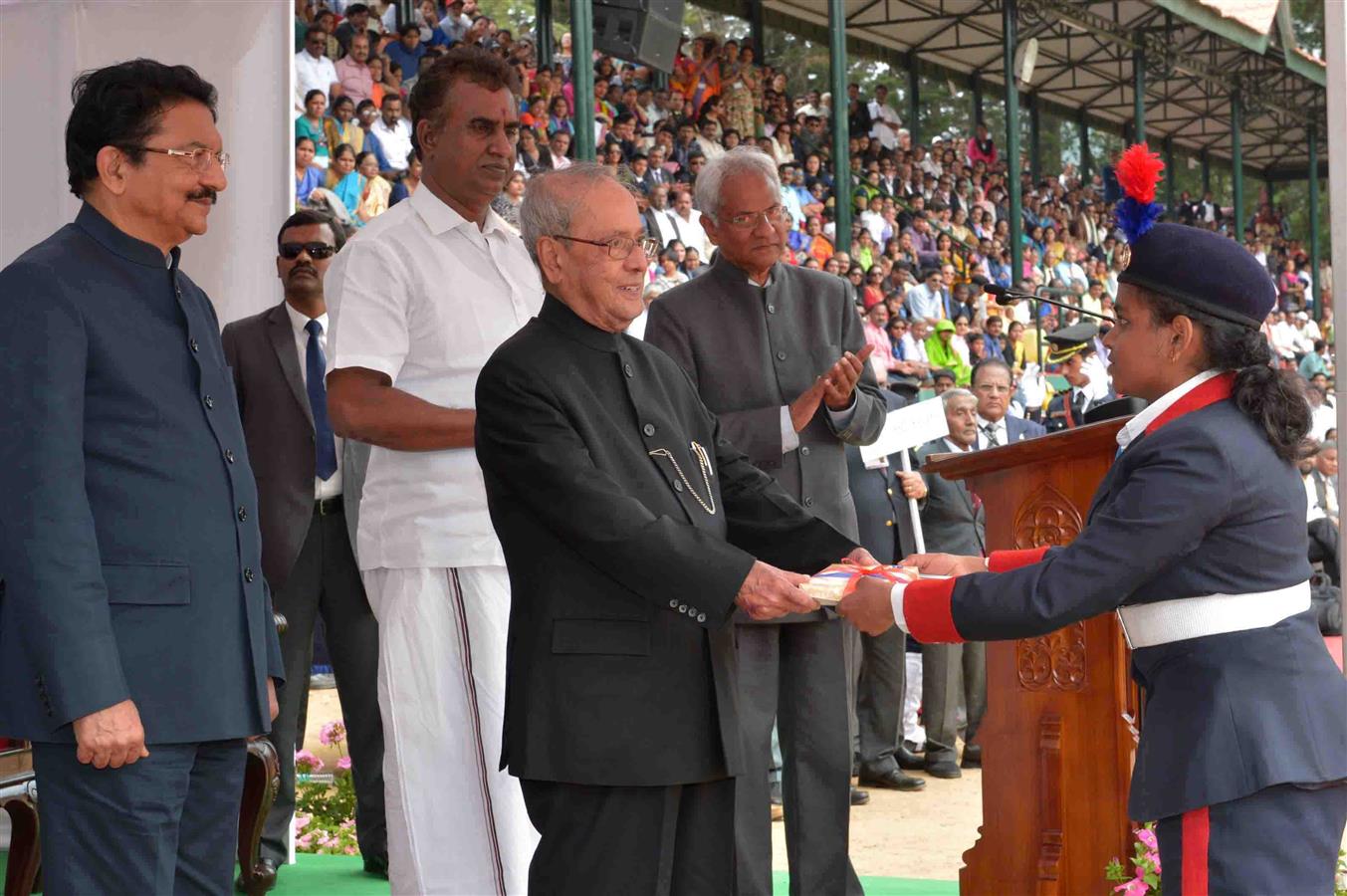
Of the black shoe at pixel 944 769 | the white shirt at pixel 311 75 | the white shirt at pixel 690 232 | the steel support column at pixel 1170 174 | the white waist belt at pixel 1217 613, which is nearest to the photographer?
the white waist belt at pixel 1217 613

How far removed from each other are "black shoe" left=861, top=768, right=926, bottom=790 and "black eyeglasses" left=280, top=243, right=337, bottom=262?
386cm

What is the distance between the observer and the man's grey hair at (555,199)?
10.5ft

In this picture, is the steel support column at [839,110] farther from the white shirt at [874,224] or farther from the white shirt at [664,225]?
the white shirt at [874,224]

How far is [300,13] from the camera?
546 inches

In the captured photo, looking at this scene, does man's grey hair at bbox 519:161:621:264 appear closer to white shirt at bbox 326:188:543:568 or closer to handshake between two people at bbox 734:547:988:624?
white shirt at bbox 326:188:543:568

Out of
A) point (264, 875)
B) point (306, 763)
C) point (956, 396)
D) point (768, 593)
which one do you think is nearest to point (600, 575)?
point (768, 593)

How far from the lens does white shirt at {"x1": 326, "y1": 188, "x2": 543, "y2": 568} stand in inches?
147

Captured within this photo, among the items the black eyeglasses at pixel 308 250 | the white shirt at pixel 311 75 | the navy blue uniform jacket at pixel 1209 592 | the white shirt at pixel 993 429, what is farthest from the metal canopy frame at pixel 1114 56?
the navy blue uniform jacket at pixel 1209 592

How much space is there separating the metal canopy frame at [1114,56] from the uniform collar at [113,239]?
21.1 metres

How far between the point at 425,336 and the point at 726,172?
100 cm

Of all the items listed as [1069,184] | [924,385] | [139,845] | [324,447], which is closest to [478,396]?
[139,845]

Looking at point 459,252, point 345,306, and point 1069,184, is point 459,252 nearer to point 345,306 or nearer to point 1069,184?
point 345,306

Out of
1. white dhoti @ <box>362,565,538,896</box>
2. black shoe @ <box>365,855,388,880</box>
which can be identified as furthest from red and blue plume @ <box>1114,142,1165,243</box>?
black shoe @ <box>365,855,388,880</box>

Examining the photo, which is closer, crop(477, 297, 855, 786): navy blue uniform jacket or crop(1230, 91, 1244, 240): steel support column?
crop(477, 297, 855, 786): navy blue uniform jacket
